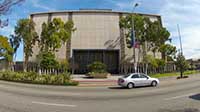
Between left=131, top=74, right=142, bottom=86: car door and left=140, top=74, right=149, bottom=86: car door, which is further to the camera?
left=140, top=74, right=149, bottom=86: car door

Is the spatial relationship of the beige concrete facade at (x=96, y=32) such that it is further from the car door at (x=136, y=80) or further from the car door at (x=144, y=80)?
the car door at (x=136, y=80)

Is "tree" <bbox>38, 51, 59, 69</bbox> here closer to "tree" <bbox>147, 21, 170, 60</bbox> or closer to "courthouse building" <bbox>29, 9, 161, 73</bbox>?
"courthouse building" <bbox>29, 9, 161, 73</bbox>

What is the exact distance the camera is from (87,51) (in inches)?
2495

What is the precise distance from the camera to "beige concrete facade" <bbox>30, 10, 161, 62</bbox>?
207 feet

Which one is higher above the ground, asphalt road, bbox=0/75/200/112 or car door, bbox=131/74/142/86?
car door, bbox=131/74/142/86

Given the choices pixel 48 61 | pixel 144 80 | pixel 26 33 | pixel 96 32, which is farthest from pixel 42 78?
pixel 96 32

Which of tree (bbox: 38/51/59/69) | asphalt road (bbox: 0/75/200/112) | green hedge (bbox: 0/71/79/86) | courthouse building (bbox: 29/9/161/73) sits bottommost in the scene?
asphalt road (bbox: 0/75/200/112)

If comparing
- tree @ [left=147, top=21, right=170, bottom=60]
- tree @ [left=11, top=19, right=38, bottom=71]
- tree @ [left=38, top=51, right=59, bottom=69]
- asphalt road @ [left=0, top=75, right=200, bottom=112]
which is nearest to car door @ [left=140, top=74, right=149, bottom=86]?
asphalt road @ [left=0, top=75, right=200, bottom=112]

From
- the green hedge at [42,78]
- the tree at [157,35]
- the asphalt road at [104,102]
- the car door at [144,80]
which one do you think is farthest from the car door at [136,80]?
the tree at [157,35]

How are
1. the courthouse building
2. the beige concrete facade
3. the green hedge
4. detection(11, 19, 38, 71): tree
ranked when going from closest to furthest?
the green hedge < detection(11, 19, 38, 71): tree < the courthouse building < the beige concrete facade

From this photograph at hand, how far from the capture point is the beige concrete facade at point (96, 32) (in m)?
63.1

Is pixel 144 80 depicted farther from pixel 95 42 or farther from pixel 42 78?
pixel 95 42

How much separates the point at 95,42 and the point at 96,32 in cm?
253

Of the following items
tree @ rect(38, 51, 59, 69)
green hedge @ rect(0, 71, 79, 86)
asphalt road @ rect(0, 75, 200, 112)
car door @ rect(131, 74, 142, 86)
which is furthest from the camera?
tree @ rect(38, 51, 59, 69)
